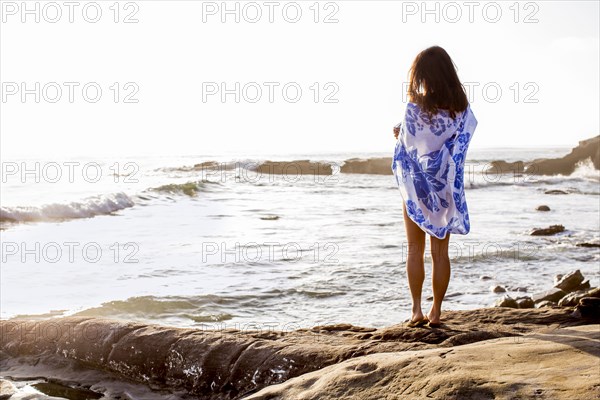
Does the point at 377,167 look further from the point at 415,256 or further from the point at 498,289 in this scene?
the point at 415,256

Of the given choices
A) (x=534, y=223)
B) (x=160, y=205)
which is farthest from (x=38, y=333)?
(x=160, y=205)

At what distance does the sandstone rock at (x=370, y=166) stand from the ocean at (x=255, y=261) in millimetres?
23598

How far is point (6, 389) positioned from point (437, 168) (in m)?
2.82

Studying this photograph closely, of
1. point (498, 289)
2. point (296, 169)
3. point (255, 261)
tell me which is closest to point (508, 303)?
point (498, 289)

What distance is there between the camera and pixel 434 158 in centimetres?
387

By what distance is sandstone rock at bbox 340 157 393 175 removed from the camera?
1651 inches

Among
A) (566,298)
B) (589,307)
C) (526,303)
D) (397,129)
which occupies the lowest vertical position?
(526,303)

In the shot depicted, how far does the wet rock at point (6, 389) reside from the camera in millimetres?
3364

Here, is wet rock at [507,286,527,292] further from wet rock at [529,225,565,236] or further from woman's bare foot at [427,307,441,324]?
wet rock at [529,225,565,236]

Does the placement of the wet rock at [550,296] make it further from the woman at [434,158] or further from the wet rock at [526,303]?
the woman at [434,158]

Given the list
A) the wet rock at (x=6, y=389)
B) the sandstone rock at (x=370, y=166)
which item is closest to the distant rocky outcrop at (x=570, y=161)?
the sandstone rock at (x=370, y=166)

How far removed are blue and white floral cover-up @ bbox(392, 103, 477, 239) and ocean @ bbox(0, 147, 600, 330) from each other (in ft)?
6.23

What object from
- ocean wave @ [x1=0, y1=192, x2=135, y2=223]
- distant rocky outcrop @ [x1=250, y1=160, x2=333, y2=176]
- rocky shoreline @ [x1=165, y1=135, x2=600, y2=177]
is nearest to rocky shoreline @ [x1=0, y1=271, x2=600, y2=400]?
ocean wave @ [x1=0, y1=192, x2=135, y2=223]

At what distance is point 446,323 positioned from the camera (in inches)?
155
